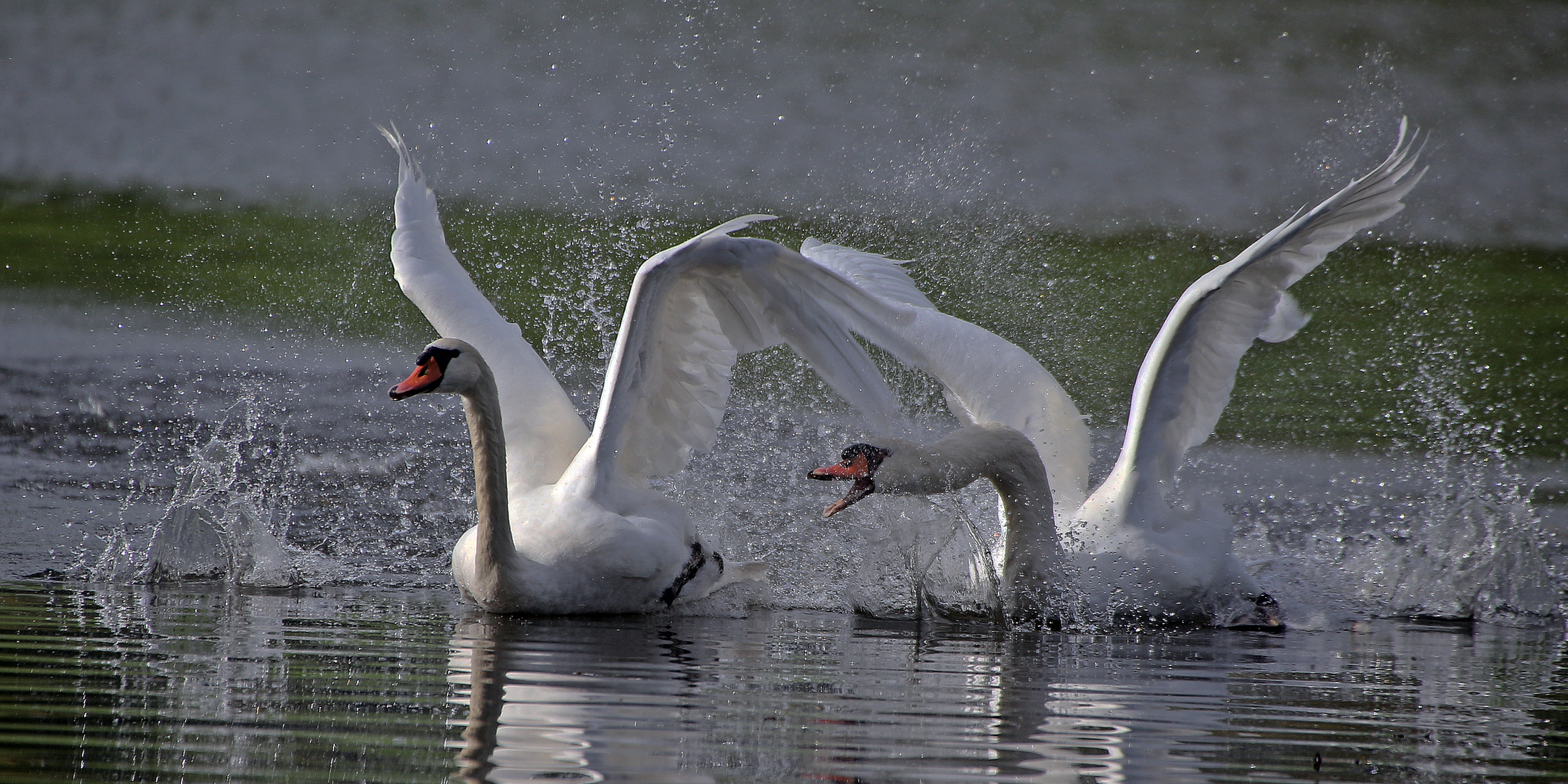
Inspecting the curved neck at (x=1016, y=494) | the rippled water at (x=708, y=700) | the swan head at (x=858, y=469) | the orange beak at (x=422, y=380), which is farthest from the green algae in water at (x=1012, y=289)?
the rippled water at (x=708, y=700)

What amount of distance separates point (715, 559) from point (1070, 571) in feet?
4.87

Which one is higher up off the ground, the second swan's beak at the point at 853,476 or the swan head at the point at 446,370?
the swan head at the point at 446,370

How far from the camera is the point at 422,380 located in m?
5.82

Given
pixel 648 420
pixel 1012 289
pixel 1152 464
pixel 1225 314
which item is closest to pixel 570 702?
pixel 648 420

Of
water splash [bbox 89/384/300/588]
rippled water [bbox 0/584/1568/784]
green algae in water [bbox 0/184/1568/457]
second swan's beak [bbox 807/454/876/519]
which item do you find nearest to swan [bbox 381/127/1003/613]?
rippled water [bbox 0/584/1568/784]

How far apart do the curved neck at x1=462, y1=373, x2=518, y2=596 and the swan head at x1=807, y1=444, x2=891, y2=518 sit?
4.00 ft

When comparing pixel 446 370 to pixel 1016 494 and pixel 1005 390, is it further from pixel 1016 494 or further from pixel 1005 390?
pixel 1005 390

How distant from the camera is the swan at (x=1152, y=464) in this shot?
5.96 metres

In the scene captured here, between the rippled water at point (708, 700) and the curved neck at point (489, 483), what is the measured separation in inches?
8.2

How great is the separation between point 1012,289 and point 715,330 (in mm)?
11507

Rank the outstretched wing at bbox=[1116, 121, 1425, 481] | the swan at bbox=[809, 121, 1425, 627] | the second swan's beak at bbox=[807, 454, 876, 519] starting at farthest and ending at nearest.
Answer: the outstretched wing at bbox=[1116, 121, 1425, 481]
the swan at bbox=[809, 121, 1425, 627]
the second swan's beak at bbox=[807, 454, 876, 519]

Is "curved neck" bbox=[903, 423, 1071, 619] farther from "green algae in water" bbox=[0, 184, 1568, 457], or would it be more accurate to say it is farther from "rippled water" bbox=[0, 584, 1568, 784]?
"green algae in water" bbox=[0, 184, 1568, 457]

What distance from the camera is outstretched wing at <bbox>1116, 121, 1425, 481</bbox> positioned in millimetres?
6492

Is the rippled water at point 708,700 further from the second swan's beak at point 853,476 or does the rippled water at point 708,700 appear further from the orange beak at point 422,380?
the orange beak at point 422,380
